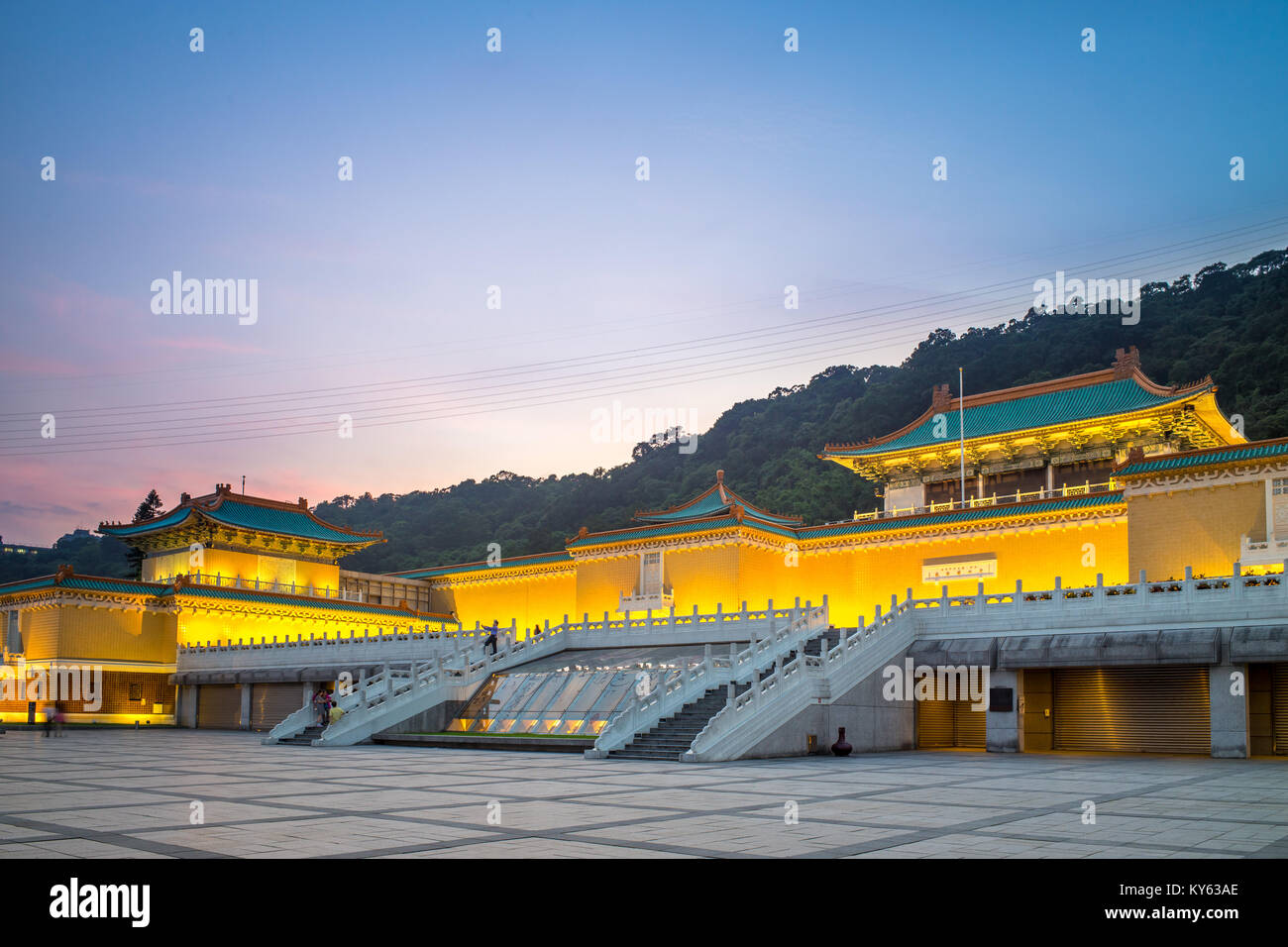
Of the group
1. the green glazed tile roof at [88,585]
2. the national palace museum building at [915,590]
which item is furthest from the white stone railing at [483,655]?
the green glazed tile roof at [88,585]

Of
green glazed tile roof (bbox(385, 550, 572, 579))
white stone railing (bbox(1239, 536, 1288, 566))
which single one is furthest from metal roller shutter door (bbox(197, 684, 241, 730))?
white stone railing (bbox(1239, 536, 1288, 566))

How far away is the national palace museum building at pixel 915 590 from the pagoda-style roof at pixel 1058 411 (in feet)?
0.38

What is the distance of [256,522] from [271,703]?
46.3ft

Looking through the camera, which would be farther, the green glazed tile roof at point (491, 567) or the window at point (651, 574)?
the green glazed tile roof at point (491, 567)

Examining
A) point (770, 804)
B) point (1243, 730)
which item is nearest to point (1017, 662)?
point (1243, 730)

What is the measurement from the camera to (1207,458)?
34031 mm

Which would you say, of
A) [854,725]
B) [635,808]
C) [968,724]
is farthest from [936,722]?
[635,808]

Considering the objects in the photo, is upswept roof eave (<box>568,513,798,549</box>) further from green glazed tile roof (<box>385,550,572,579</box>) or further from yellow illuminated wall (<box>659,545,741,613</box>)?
green glazed tile roof (<box>385,550,572,579</box>)

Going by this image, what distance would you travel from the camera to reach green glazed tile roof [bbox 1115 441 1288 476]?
3256cm

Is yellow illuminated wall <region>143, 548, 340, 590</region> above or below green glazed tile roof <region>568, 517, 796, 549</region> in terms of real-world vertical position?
below

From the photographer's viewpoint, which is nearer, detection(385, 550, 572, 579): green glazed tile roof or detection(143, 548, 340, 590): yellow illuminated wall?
detection(385, 550, 572, 579): green glazed tile roof

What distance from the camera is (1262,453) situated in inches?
1287

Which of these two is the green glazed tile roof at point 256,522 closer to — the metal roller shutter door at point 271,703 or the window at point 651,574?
the metal roller shutter door at point 271,703

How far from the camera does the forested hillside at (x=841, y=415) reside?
6091 centimetres
